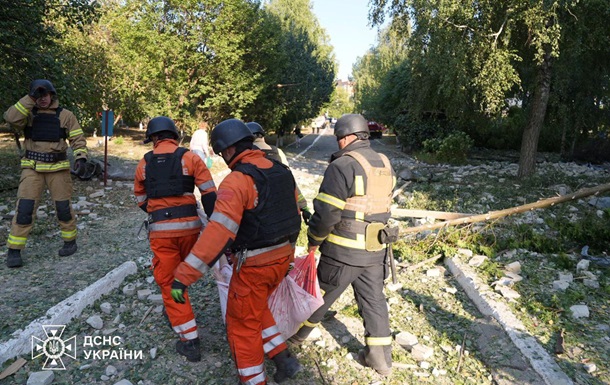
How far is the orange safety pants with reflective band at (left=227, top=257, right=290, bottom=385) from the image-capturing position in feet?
8.58

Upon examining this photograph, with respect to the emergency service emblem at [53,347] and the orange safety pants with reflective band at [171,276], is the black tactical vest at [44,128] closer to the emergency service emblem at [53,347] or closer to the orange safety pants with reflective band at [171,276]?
the emergency service emblem at [53,347]

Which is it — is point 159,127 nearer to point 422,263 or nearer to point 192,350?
point 192,350

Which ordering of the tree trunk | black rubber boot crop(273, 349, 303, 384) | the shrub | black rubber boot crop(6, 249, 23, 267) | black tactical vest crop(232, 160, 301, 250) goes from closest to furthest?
black tactical vest crop(232, 160, 301, 250), black rubber boot crop(273, 349, 303, 384), black rubber boot crop(6, 249, 23, 267), the tree trunk, the shrub

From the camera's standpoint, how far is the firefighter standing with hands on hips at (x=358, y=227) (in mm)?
2953

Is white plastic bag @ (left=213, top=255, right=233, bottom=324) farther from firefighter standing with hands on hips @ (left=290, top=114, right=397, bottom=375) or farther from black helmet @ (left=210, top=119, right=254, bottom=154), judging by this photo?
black helmet @ (left=210, top=119, right=254, bottom=154)

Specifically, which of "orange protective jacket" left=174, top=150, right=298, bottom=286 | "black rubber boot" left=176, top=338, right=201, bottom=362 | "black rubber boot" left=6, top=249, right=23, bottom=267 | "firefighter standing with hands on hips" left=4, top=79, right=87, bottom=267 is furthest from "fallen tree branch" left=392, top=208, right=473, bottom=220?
"black rubber boot" left=6, top=249, right=23, bottom=267

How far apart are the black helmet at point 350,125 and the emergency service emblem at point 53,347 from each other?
2.62 m

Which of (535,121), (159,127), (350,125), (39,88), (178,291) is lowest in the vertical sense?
(178,291)

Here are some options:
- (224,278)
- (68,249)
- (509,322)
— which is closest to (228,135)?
(224,278)

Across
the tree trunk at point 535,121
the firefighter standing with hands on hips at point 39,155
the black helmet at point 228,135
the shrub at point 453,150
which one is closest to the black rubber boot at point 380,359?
the black helmet at point 228,135

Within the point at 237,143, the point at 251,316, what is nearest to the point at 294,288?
the point at 251,316

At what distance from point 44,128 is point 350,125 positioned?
362 cm

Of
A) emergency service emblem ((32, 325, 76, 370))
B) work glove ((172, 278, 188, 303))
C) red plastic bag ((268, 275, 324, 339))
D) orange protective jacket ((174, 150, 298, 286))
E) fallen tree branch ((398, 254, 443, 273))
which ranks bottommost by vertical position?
emergency service emblem ((32, 325, 76, 370))

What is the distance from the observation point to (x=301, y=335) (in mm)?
3369
